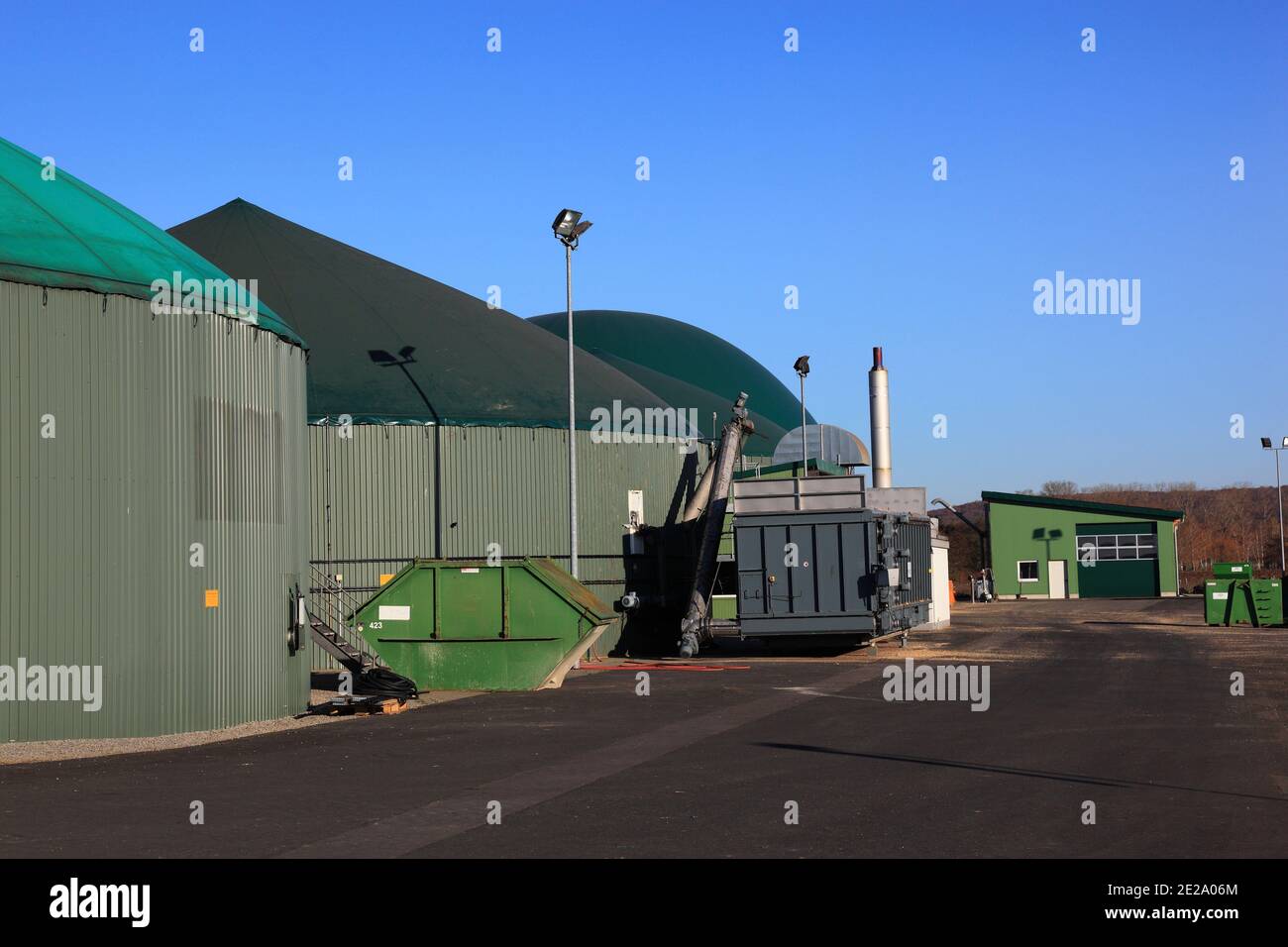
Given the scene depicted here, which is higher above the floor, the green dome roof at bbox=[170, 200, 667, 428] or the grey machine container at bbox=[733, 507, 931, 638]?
the green dome roof at bbox=[170, 200, 667, 428]

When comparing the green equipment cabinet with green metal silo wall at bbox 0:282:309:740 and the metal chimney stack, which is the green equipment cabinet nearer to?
the metal chimney stack

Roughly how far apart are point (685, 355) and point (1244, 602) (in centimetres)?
4189

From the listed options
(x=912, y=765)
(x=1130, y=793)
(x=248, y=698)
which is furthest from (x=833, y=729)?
(x=248, y=698)

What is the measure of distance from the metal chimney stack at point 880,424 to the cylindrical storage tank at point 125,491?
1574 inches

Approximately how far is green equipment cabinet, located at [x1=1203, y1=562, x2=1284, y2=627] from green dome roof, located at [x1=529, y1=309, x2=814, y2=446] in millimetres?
30959

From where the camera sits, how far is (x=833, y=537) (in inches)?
1181

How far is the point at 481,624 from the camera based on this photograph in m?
22.8

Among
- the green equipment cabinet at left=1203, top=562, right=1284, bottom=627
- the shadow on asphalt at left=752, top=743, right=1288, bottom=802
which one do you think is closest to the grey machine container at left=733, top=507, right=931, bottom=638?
the shadow on asphalt at left=752, top=743, right=1288, bottom=802

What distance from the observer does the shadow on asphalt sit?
37.8 ft

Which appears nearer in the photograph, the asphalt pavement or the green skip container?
the asphalt pavement

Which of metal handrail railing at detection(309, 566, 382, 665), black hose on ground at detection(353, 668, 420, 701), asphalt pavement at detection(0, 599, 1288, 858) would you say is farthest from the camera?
metal handrail railing at detection(309, 566, 382, 665)

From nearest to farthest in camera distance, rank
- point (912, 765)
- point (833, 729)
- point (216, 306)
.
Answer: point (912, 765) → point (833, 729) → point (216, 306)
